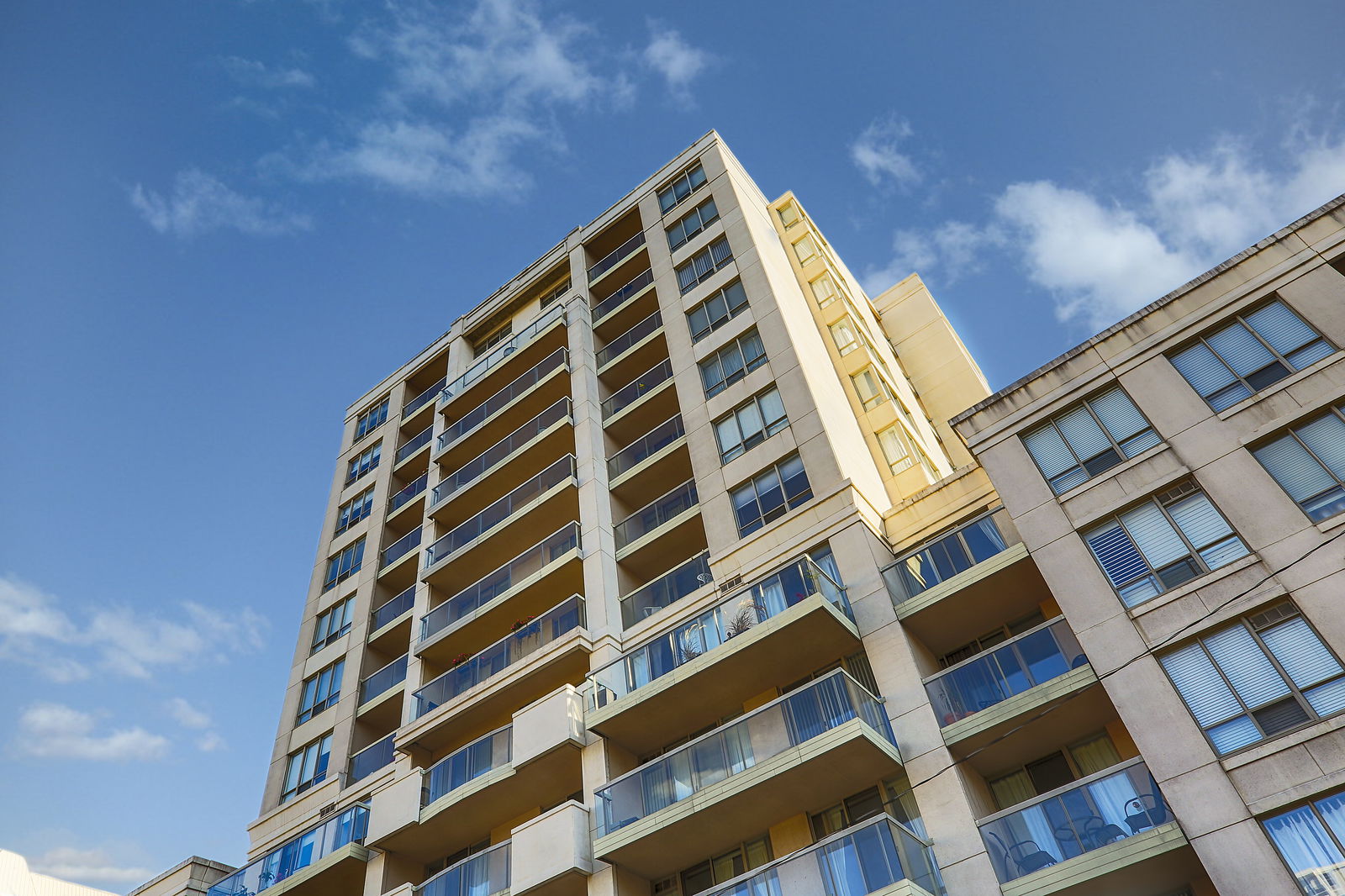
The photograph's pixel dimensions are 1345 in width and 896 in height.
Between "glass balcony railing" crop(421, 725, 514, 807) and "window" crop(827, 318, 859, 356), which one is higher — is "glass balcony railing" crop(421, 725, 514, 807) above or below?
below

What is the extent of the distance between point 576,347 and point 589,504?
773 centimetres

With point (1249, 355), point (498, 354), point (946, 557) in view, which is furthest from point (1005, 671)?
point (498, 354)

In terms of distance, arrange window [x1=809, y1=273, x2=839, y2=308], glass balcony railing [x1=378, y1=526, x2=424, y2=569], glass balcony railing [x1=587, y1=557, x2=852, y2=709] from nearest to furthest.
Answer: glass balcony railing [x1=587, y1=557, x2=852, y2=709]
window [x1=809, y1=273, x2=839, y2=308]
glass balcony railing [x1=378, y1=526, x2=424, y2=569]

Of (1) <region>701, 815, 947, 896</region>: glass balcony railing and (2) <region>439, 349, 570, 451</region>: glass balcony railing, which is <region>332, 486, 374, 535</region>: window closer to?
(2) <region>439, 349, 570, 451</region>: glass balcony railing

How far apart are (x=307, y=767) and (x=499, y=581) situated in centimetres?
894

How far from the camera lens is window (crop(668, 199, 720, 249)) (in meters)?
34.0

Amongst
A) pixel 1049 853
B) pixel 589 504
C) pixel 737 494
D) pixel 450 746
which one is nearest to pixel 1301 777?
pixel 1049 853

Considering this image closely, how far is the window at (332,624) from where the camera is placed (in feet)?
110

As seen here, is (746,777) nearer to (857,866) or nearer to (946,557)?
(857,866)

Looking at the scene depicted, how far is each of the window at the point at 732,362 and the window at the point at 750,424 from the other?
4.06 ft

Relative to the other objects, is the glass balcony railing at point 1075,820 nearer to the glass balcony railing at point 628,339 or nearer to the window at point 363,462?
the glass balcony railing at point 628,339

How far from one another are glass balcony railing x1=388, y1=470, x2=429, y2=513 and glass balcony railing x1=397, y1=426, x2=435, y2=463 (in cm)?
126

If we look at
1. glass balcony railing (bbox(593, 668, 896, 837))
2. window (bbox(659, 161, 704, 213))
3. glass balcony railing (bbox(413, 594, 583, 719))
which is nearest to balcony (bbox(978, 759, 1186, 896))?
glass balcony railing (bbox(593, 668, 896, 837))

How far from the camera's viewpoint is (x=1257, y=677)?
14508 mm
